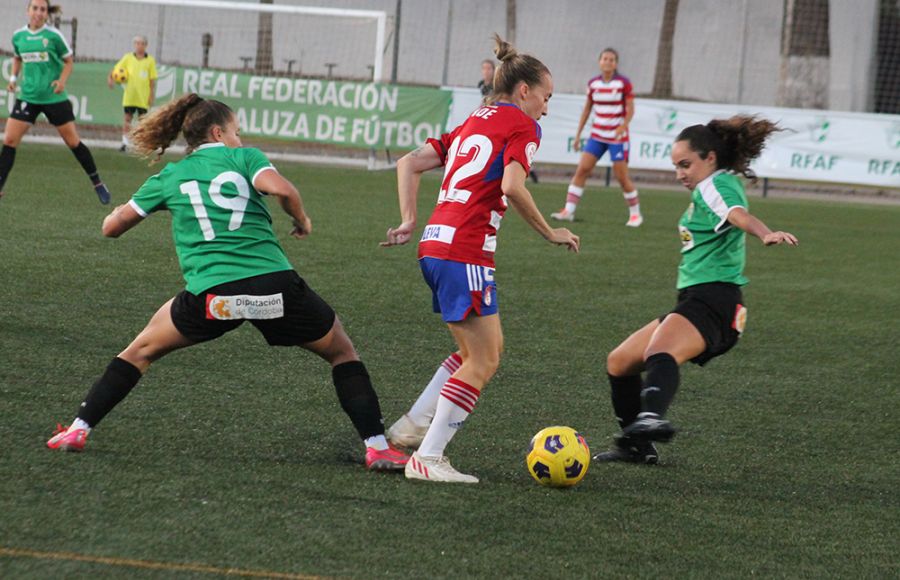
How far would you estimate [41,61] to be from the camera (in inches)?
501

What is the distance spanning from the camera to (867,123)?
19.8 m

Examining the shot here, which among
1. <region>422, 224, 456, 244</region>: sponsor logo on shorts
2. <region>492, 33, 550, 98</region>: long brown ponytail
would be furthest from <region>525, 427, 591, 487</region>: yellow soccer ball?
<region>492, 33, 550, 98</region>: long brown ponytail

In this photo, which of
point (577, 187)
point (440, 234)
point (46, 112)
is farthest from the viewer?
point (577, 187)

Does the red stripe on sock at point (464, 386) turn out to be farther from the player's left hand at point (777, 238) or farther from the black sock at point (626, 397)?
the player's left hand at point (777, 238)

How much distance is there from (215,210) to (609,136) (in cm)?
1074

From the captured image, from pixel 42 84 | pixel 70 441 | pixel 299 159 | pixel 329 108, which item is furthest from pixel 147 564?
pixel 299 159

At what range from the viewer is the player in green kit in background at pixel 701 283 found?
5027mm

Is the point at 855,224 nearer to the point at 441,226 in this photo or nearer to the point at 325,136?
the point at 325,136

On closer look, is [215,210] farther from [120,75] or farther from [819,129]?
[819,129]

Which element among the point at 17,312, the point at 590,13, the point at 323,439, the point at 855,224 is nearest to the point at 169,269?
the point at 17,312

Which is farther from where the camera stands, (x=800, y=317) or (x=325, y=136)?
(x=325, y=136)

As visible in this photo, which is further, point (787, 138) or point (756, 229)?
point (787, 138)

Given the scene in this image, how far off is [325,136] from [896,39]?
11.6 m

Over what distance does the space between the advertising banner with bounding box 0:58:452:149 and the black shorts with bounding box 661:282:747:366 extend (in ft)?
50.8
